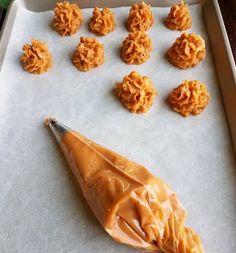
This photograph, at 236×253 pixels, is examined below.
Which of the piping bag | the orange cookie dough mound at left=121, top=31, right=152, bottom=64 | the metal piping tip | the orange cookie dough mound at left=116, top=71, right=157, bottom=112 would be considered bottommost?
the piping bag

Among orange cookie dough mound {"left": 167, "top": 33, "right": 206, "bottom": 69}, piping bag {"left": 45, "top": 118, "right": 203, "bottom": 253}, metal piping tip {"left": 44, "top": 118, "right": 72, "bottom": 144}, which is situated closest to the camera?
piping bag {"left": 45, "top": 118, "right": 203, "bottom": 253}

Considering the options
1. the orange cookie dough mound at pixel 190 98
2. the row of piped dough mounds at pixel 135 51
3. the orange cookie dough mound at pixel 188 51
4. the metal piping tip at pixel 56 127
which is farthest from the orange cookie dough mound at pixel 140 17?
the metal piping tip at pixel 56 127

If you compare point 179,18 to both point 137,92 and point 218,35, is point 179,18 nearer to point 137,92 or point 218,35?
point 218,35

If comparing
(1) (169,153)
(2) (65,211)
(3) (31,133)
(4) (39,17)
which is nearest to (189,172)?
(1) (169,153)

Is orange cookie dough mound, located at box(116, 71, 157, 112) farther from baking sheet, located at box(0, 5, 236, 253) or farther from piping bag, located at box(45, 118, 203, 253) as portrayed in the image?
piping bag, located at box(45, 118, 203, 253)

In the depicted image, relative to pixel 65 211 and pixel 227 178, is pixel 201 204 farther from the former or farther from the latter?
pixel 65 211

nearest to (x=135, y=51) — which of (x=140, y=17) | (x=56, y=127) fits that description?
(x=140, y=17)

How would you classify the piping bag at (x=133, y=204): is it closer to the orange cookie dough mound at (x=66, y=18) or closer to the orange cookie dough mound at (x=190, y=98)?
the orange cookie dough mound at (x=190, y=98)

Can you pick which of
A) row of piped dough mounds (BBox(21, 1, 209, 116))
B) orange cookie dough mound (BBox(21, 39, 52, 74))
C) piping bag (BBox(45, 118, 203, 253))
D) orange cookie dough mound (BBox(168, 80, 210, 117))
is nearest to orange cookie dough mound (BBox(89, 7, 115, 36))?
row of piped dough mounds (BBox(21, 1, 209, 116))
